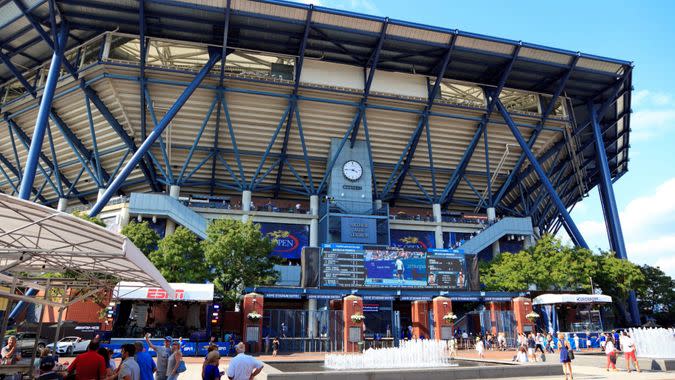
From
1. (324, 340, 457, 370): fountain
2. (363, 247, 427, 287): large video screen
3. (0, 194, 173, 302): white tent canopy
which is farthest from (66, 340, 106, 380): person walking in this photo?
(363, 247, 427, 287): large video screen

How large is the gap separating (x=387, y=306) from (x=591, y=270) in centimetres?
1876

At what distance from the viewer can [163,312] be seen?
39.4 m

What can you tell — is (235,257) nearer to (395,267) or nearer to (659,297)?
(395,267)

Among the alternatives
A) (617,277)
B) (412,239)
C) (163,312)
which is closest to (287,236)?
(412,239)

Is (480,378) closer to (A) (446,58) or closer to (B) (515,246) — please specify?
(A) (446,58)

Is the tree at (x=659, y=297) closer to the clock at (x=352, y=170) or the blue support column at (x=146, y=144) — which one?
the clock at (x=352, y=170)

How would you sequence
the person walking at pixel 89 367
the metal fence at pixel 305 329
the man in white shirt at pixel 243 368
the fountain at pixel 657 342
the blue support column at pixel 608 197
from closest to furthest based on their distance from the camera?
the person walking at pixel 89 367, the man in white shirt at pixel 243 368, the fountain at pixel 657 342, the metal fence at pixel 305 329, the blue support column at pixel 608 197

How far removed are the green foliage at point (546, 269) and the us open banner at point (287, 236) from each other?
19.1 meters

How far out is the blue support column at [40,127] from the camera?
32.8 meters

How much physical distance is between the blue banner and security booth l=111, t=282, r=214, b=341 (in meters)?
22.5

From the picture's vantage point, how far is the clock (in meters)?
48.4

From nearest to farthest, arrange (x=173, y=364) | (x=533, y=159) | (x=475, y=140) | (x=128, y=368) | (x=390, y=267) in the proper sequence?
1. (x=128, y=368)
2. (x=173, y=364)
3. (x=390, y=267)
4. (x=533, y=159)
5. (x=475, y=140)

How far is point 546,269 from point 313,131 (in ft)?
84.6

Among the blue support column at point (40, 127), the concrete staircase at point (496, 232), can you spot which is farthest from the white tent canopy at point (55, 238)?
the concrete staircase at point (496, 232)
